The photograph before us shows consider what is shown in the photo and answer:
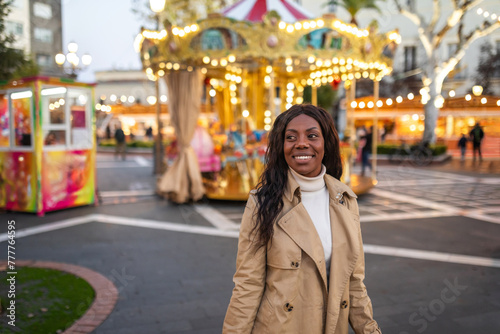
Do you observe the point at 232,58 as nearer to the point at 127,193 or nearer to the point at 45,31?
the point at 127,193

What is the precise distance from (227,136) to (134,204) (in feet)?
12.1

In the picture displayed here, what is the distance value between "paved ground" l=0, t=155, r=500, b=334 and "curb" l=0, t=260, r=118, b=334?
9 cm

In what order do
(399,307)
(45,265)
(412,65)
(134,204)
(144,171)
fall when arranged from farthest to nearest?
(412,65)
(144,171)
(134,204)
(45,265)
(399,307)

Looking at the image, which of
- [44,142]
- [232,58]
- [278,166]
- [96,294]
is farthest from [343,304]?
[232,58]

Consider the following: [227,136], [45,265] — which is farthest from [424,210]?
[45,265]

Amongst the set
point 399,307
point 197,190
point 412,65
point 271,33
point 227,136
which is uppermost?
point 412,65

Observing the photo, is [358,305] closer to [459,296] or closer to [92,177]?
[459,296]

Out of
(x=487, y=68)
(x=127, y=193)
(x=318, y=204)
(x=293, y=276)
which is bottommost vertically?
(x=127, y=193)

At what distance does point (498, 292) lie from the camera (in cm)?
434

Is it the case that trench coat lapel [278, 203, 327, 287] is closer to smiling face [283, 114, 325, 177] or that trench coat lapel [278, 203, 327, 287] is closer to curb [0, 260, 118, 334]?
smiling face [283, 114, 325, 177]

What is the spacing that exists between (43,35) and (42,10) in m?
2.87

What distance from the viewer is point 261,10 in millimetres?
11164

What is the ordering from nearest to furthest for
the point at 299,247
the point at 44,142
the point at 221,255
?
1. the point at 299,247
2. the point at 221,255
3. the point at 44,142

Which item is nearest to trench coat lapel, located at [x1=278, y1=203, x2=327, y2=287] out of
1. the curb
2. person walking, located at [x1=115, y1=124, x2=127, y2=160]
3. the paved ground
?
the paved ground
